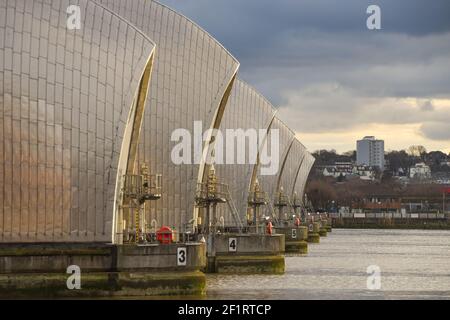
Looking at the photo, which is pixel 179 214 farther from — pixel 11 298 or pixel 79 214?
pixel 11 298

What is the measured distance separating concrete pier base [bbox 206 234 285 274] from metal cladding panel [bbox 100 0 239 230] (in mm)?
3227

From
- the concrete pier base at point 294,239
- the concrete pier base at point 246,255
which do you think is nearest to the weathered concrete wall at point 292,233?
the concrete pier base at point 294,239

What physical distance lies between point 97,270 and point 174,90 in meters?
22.0

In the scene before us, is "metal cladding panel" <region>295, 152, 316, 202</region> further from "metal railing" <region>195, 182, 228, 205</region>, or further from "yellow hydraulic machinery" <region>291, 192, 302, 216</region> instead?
"metal railing" <region>195, 182, 228, 205</region>

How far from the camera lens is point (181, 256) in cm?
5106

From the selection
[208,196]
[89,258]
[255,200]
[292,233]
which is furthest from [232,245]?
[292,233]

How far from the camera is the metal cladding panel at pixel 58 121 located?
162 feet

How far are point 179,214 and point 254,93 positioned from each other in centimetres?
3434

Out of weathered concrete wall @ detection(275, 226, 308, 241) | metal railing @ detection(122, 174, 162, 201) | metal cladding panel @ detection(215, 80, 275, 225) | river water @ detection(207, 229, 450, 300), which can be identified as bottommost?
river water @ detection(207, 229, 450, 300)

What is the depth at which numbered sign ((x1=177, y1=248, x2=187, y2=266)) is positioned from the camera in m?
51.0

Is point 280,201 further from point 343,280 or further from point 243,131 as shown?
point 343,280

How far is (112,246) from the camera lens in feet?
162

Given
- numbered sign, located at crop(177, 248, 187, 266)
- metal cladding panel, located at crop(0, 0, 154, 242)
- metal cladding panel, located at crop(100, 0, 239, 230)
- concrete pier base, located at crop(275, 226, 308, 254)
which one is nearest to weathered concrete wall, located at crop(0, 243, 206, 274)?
numbered sign, located at crop(177, 248, 187, 266)

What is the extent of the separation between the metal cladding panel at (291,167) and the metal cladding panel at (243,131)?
38977 millimetres
